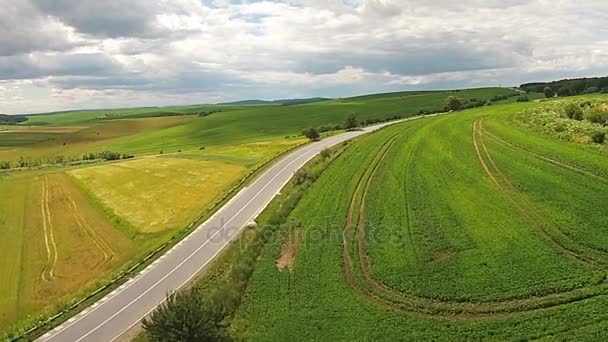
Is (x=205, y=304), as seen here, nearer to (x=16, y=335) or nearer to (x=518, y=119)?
(x=16, y=335)

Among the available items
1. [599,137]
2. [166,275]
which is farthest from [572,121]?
[166,275]

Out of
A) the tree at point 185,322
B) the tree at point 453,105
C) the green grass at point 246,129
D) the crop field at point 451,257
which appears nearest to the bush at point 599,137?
the crop field at point 451,257

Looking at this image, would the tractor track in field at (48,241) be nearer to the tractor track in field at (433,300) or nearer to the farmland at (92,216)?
the farmland at (92,216)

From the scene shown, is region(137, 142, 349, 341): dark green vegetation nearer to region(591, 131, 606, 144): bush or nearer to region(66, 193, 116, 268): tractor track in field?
region(66, 193, 116, 268): tractor track in field

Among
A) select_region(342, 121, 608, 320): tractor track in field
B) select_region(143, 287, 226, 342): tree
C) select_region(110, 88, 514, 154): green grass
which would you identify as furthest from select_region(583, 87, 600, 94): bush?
select_region(143, 287, 226, 342): tree

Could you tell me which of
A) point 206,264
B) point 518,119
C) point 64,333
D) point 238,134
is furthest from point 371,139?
point 238,134

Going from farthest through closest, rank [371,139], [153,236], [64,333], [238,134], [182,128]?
[182,128]
[238,134]
[371,139]
[153,236]
[64,333]
